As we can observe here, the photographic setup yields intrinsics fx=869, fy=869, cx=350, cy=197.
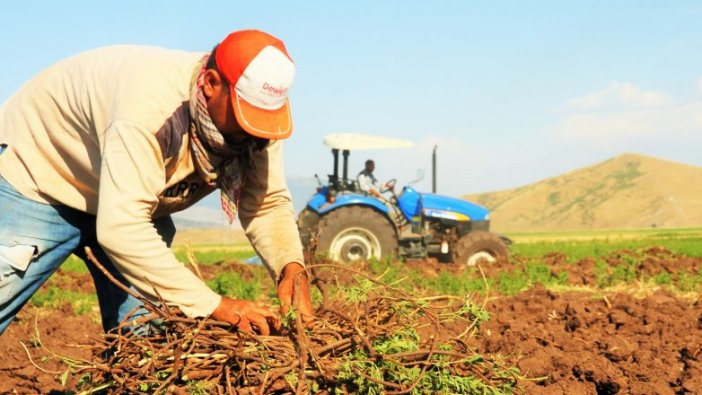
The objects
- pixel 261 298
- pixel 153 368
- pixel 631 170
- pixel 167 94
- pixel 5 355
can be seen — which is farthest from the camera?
pixel 631 170

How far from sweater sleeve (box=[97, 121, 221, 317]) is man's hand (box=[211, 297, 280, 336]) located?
39 mm

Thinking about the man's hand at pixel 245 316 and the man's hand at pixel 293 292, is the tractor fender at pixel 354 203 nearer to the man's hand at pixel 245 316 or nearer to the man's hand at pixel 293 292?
the man's hand at pixel 293 292

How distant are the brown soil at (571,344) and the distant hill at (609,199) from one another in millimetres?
68089

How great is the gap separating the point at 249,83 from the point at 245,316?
0.85 m

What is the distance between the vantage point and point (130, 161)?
312cm

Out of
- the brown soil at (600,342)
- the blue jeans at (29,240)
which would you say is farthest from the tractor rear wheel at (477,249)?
the blue jeans at (29,240)

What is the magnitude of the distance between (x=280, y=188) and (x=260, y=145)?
18.1 inches

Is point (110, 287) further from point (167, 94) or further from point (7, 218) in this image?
point (167, 94)

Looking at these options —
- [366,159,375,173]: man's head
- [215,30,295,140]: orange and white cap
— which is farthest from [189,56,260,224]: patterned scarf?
[366,159,375,173]: man's head

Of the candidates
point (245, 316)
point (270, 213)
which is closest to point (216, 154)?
point (270, 213)

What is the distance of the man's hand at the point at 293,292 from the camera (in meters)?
3.24

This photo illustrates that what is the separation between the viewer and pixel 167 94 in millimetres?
3305

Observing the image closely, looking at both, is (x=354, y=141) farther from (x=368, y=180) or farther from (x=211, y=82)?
(x=211, y=82)

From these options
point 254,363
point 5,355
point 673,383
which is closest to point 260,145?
point 254,363
